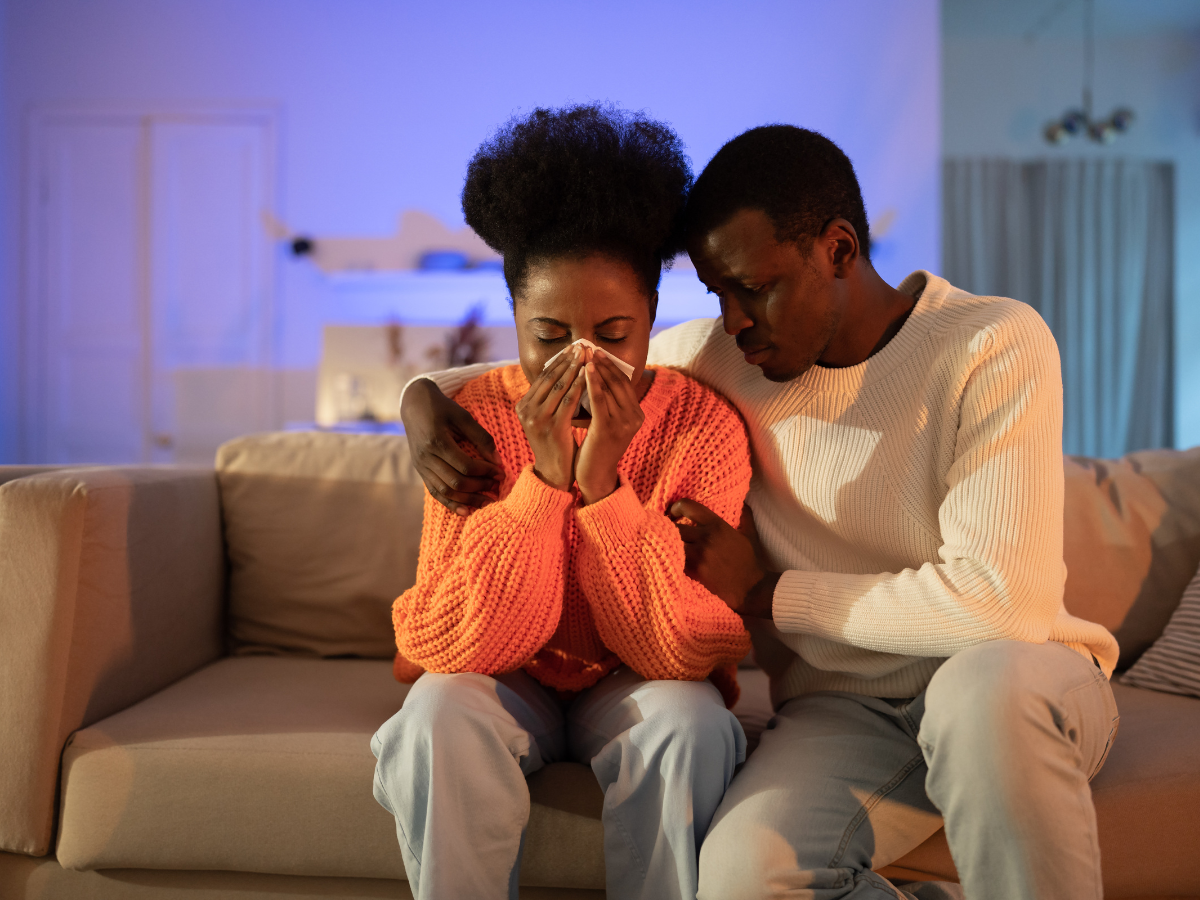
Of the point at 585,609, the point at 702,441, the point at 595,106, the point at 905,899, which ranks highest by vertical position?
the point at 595,106

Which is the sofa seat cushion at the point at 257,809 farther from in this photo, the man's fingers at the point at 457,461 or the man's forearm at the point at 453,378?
the man's forearm at the point at 453,378

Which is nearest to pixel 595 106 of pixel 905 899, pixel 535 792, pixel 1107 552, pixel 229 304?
pixel 535 792

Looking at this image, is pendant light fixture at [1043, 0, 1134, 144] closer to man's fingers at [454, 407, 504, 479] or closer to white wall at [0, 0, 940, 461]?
white wall at [0, 0, 940, 461]

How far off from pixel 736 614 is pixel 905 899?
1.24ft

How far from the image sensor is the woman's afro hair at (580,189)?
1146mm

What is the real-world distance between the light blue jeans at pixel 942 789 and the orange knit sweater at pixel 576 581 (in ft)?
0.57

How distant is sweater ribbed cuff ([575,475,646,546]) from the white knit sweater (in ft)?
0.70

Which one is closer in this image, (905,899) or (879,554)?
(905,899)

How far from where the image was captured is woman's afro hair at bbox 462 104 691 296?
45.1 inches

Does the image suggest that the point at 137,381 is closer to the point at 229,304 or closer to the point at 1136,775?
the point at 229,304

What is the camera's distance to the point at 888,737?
1104 millimetres

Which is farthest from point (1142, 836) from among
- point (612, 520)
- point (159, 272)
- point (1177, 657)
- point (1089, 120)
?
point (1089, 120)

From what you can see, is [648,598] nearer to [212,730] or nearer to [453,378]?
[453,378]

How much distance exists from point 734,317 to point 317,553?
972 mm
